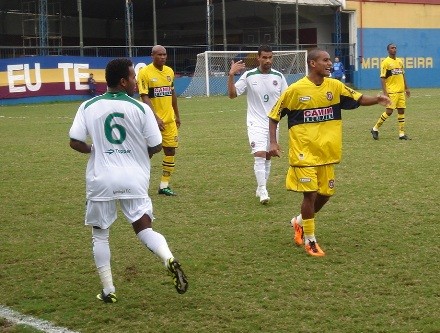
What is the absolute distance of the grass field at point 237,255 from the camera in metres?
5.68

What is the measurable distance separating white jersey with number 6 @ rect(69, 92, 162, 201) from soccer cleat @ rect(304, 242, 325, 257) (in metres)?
2.13

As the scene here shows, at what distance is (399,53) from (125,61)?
4571 centimetres

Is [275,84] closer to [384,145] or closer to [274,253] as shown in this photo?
[274,253]

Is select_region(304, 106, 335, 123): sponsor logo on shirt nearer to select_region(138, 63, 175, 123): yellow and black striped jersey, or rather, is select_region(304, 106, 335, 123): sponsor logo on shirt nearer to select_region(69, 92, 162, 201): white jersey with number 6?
select_region(69, 92, 162, 201): white jersey with number 6

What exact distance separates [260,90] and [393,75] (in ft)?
28.2

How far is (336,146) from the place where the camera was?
751 cm

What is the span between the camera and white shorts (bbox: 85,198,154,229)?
19.6ft

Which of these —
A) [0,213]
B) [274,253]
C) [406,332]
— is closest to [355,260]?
[274,253]

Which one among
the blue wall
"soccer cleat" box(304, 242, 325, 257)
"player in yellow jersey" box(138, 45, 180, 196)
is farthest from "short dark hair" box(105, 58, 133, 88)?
the blue wall

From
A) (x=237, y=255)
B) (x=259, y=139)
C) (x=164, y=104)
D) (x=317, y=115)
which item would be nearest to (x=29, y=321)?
(x=237, y=255)

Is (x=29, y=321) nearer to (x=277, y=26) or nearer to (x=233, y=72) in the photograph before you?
(x=233, y=72)

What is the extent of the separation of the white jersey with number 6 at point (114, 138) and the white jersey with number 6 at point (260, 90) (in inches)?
180

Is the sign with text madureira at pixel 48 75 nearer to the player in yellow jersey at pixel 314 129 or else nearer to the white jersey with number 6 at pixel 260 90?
the white jersey with number 6 at pixel 260 90

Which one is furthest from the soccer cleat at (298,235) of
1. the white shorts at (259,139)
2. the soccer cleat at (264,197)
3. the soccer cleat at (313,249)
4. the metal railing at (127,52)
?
the metal railing at (127,52)
